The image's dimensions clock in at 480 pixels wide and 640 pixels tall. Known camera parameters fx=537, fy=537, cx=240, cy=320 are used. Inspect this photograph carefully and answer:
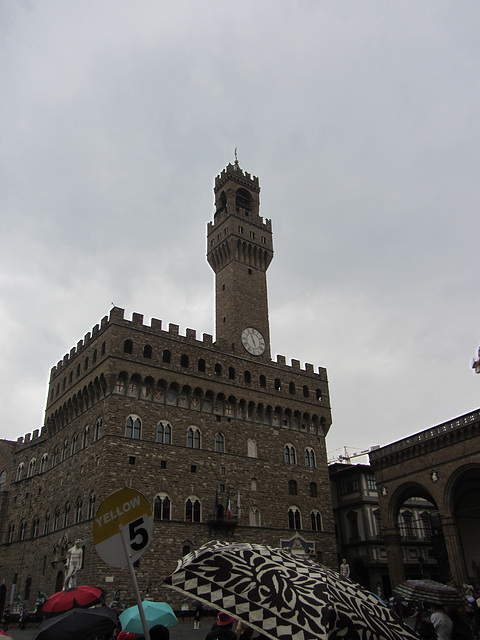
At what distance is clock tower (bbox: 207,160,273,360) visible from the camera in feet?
147

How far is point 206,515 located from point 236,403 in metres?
8.62

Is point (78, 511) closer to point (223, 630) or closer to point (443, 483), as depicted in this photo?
point (443, 483)

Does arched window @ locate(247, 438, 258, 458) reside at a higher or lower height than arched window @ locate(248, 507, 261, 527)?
higher

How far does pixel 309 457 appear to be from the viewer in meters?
43.7

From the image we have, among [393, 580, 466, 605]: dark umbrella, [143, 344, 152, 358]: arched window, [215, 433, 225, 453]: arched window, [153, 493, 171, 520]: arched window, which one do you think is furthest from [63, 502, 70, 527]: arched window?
[393, 580, 466, 605]: dark umbrella

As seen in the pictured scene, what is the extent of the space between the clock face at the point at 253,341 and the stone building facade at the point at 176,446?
0.39ft

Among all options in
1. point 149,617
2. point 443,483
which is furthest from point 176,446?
point 149,617

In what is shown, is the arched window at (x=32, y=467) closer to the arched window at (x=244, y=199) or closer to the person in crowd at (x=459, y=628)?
the arched window at (x=244, y=199)

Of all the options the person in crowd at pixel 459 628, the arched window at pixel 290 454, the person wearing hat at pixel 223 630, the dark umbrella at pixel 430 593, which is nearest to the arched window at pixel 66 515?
the arched window at pixel 290 454

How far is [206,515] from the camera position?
35.8 meters

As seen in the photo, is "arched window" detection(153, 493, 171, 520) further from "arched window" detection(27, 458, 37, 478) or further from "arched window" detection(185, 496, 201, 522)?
"arched window" detection(27, 458, 37, 478)

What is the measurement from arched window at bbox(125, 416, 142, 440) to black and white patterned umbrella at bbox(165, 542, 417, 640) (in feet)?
93.7

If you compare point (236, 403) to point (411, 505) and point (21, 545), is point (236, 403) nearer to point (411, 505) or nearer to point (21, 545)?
point (21, 545)

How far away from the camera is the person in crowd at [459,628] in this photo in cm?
990
